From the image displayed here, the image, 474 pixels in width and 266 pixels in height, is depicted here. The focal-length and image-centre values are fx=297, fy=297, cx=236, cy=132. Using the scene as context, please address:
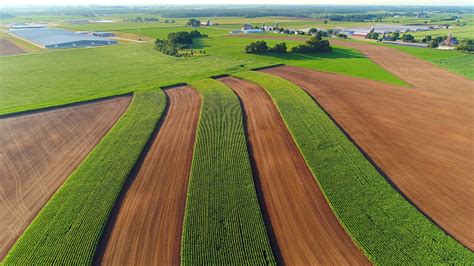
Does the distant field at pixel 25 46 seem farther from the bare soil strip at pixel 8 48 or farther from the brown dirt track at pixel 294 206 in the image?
the brown dirt track at pixel 294 206

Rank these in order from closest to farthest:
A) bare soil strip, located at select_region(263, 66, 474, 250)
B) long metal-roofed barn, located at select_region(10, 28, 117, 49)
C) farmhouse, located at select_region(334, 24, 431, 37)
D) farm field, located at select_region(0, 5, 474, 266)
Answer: farm field, located at select_region(0, 5, 474, 266)
bare soil strip, located at select_region(263, 66, 474, 250)
long metal-roofed barn, located at select_region(10, 28, 117, 49)
farmhouse, located at select_region(334, 24, 431, 37)

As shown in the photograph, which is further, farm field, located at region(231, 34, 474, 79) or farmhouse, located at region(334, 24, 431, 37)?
farmhouse, located at region(334, 24, 431, 37)

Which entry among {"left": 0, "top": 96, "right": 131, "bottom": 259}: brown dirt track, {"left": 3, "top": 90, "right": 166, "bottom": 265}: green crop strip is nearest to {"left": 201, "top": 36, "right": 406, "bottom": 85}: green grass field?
{"left": 0, "top": 96, "right": 131, "bottom": 259}: brown dirt track

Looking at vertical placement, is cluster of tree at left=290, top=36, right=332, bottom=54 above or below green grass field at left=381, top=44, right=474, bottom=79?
above

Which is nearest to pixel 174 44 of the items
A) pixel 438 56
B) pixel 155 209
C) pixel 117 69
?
pixel 117 69

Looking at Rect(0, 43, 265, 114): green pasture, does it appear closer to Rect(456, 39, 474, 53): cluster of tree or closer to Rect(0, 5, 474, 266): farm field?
Rect(0, 5, 474, 266): farm field

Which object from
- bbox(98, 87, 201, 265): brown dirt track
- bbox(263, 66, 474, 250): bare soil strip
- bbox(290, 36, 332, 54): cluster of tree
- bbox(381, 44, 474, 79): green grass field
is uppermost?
bbox(290, 36, 332, 54): cluster of tree

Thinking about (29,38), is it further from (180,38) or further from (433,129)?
(433,129)

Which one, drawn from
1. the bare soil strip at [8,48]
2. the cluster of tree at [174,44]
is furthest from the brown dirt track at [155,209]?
the bare soil strip at [8,48]
